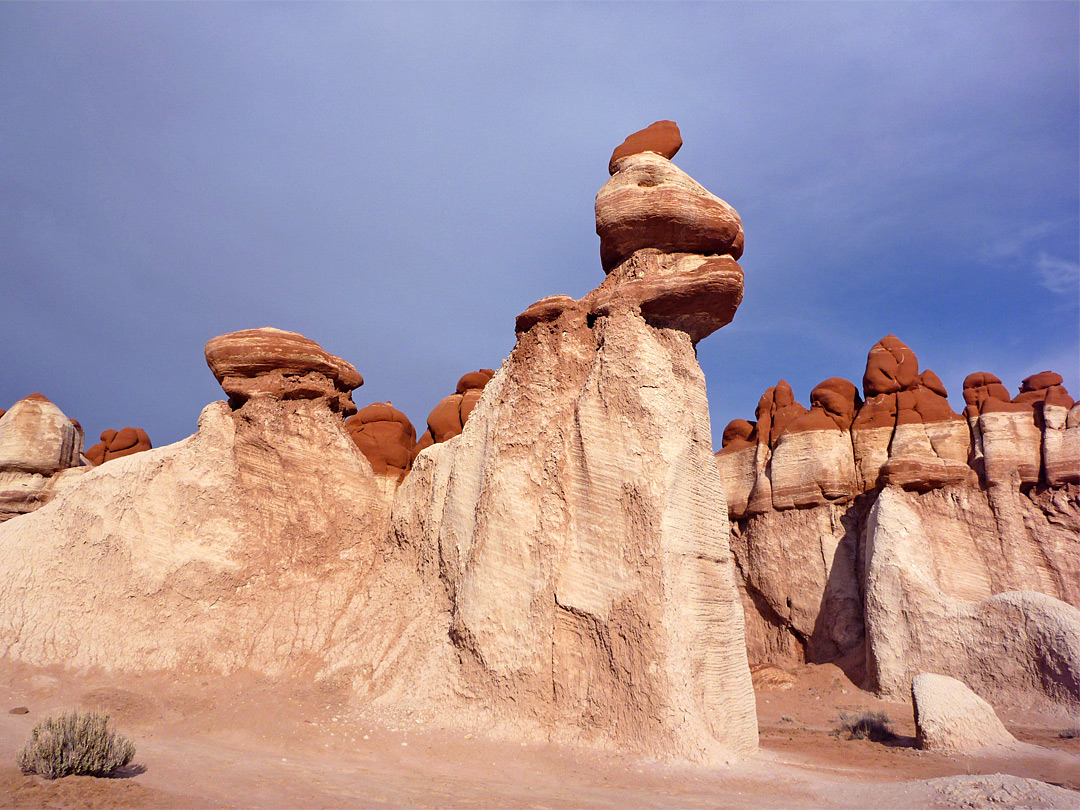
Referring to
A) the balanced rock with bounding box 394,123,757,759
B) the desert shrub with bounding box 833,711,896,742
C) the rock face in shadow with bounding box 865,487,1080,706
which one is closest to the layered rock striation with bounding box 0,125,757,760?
the balanced rock with bounding box 394,123,757,759

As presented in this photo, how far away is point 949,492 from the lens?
17.2 m

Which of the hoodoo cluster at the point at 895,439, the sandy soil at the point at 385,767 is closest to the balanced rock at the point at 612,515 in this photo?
the sandy soil at the point at 385,767

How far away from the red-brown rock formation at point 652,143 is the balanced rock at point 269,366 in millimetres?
5425

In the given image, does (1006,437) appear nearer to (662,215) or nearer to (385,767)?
(662,215)

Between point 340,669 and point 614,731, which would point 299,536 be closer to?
point 340,669

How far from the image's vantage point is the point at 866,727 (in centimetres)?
1153

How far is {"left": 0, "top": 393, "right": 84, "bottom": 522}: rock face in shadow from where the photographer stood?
18.4 m

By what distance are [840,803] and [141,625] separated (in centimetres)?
815

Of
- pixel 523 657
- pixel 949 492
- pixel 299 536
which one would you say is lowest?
pixel 523 657

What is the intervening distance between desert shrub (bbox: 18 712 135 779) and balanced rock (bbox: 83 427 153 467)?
19.6 metres

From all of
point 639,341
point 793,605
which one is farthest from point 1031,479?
point 639,341

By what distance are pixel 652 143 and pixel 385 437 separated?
315 inches

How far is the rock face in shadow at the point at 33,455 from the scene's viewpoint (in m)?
18.4

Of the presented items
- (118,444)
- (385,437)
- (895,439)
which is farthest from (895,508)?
(118,444)
